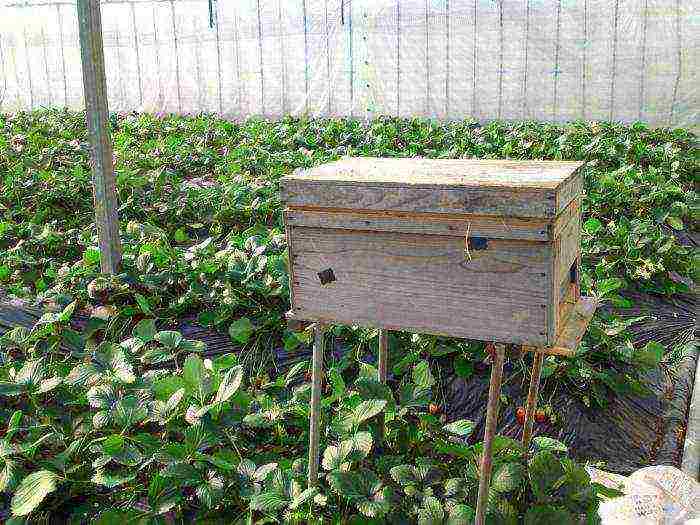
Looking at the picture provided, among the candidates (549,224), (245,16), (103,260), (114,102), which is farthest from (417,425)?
(114,102)

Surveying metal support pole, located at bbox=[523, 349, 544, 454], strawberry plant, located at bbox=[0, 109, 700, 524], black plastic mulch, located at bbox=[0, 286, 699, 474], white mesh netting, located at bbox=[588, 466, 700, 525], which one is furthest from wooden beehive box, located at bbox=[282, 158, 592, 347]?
black plastic mulch, located at bbox=[0, 286, 699, 474]

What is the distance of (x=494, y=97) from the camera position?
1058 centimetres

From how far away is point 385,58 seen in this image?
11.0 m

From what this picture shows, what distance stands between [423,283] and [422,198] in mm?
221

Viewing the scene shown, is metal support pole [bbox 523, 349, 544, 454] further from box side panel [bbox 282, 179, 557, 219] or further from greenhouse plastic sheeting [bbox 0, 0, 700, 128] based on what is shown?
greenhouse plastic sheeting [bbox 0, 0, 700, 128]

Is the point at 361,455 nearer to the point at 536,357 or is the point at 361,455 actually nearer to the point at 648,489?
the point at 536,357

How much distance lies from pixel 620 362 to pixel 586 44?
25.4ft

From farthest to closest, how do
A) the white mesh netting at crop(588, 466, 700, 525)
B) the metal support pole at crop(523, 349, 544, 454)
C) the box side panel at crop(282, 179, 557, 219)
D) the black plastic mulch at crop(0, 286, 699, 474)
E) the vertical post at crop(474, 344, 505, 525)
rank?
the black plastic mulch at crop(0, 286, 699, 474) → the white mesh netting at crop(588, 466, 700, 525) → the metal support pole at crop(523, 349, 544, 454) → the vertical post at crop(474, 344, 505, 525) → the box side panel at crop(282, 179, 557, 219)

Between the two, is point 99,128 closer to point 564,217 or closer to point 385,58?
point 564,217

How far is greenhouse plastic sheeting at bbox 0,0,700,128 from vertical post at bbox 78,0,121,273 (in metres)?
7.43

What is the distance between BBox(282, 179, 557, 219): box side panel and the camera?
1766 mm

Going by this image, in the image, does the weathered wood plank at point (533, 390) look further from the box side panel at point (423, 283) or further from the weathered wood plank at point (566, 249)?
the box side panel at point (423, 283)

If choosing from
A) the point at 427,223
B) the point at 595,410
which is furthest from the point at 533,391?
the point at 595,410

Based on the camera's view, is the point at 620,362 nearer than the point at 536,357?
No
